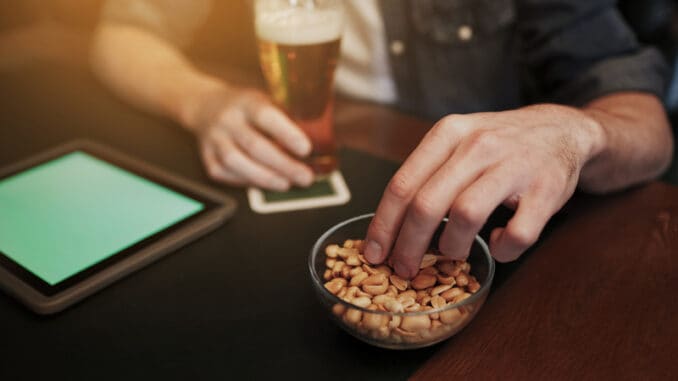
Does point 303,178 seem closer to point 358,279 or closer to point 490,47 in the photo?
point 358,279

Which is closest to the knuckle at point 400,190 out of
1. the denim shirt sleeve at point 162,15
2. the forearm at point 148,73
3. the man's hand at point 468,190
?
the man's hand at point 468,190

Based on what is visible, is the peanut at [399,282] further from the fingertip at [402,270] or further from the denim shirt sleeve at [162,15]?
the denim shirt sleeve at [162,15]

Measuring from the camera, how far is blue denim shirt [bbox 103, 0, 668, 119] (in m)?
1.02

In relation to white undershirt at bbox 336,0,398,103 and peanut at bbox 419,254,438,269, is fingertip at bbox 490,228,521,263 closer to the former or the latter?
peanut at bbox 419,254,438,269

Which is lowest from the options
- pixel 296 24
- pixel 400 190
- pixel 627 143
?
pixel 627 143

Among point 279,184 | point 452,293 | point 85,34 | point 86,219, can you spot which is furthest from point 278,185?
point 85,34

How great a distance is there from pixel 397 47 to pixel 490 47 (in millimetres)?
187

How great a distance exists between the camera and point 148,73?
42.2 inches

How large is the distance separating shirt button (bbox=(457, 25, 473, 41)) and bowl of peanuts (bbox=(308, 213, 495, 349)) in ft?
2.37

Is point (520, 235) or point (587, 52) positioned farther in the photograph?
point (587, 52)

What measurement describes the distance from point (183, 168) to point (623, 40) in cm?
75

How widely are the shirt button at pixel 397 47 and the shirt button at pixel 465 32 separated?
0.12 m

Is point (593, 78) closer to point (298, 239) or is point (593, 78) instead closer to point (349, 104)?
point (349, 104)

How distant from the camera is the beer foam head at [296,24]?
73cm
